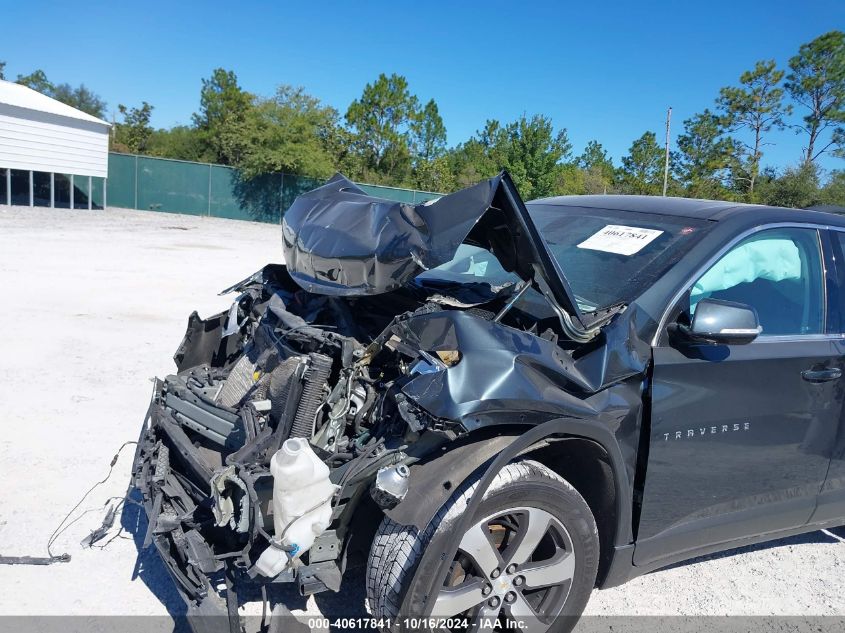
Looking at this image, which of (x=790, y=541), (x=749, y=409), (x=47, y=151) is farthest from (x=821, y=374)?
(x=47, y=151)

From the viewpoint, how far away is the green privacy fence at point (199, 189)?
30828 millimetres

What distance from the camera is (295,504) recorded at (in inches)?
88.9

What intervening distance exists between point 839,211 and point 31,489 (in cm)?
536

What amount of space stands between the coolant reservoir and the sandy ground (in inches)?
32.5

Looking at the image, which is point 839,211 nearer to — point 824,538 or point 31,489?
point 824,538

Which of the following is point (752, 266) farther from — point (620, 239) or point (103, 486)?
point (103, 486)

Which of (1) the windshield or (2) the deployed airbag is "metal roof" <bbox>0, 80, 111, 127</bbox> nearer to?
(1) the windshield

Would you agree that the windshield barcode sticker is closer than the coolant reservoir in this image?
No

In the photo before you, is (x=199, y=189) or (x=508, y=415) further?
(x=199, y=189)

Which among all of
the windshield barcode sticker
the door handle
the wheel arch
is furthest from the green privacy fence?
the wheel arch

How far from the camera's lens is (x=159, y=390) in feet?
11.4

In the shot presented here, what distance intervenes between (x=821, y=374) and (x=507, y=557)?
6.05ft

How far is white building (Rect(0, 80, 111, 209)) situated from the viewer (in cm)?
2372

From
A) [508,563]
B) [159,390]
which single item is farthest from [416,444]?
[159,390]
